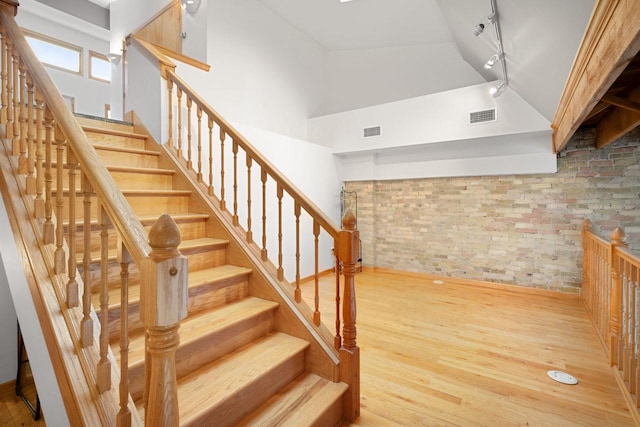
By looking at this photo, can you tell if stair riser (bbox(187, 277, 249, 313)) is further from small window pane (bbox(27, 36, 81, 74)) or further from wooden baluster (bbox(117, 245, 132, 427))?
small window pane (bbox(27, 36, 81, 74))

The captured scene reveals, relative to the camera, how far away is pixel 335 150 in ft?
17.3

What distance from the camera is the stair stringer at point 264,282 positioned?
6.18ft

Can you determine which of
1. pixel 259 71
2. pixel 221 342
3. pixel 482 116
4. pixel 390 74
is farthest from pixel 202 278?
→ pixel 390 74

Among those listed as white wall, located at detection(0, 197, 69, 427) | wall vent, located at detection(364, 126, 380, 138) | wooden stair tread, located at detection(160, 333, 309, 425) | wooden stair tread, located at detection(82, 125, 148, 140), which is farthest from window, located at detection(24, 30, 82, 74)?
wooden stair tread, located at detection(160, 333, 309, 425)

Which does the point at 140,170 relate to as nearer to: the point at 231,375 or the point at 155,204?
the point at 155,204

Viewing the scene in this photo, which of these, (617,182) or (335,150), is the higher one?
(335,150)

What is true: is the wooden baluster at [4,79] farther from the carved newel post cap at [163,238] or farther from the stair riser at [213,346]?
the carved newel post cap at [163,238]

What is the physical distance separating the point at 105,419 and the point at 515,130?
4.53 m

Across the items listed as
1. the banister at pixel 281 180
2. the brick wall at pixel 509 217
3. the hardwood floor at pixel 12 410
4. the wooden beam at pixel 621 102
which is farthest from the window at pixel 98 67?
the wooden beam at pixel 621 102

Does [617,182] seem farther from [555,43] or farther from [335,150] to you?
[335,150]

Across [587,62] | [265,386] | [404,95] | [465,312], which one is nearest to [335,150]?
[404,95]

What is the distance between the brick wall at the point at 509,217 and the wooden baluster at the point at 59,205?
456 centimetres

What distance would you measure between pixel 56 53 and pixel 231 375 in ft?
27.3

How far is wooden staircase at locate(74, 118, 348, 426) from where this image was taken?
144 cm
